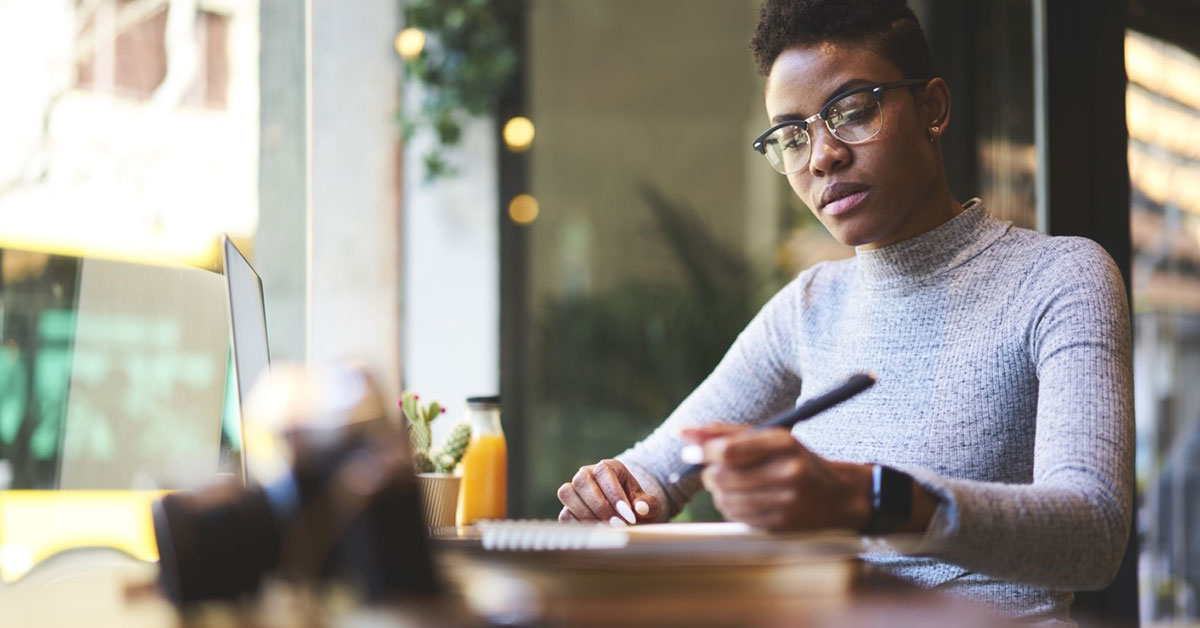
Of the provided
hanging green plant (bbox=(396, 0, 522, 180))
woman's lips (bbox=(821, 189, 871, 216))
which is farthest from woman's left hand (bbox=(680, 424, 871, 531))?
hanging green plant (bbox=(396, 0, 522, 180))

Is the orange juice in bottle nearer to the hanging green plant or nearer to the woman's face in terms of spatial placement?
the woman's face

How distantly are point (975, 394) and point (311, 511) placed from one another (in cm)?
81

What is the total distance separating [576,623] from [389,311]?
8.43 ft

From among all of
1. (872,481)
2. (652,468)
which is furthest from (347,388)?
(652,468)

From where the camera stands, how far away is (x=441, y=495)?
1277mm

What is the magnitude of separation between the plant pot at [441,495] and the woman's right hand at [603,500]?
0.15 m

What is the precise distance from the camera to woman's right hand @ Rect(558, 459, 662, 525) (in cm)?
118

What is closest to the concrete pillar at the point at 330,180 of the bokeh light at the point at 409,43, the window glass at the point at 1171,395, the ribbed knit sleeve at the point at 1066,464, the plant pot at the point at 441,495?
the bokeh light at the point at 409,43

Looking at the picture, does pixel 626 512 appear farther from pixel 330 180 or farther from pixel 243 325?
pixel 330 180

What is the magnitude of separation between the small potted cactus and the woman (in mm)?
159

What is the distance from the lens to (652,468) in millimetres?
1427

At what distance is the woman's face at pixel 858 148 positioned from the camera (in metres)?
1.20

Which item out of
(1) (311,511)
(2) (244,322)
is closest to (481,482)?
(2) (244,322)

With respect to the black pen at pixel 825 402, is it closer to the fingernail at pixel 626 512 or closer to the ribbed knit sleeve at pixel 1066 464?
the ribbed knit sleeve at pixel 1066 464
